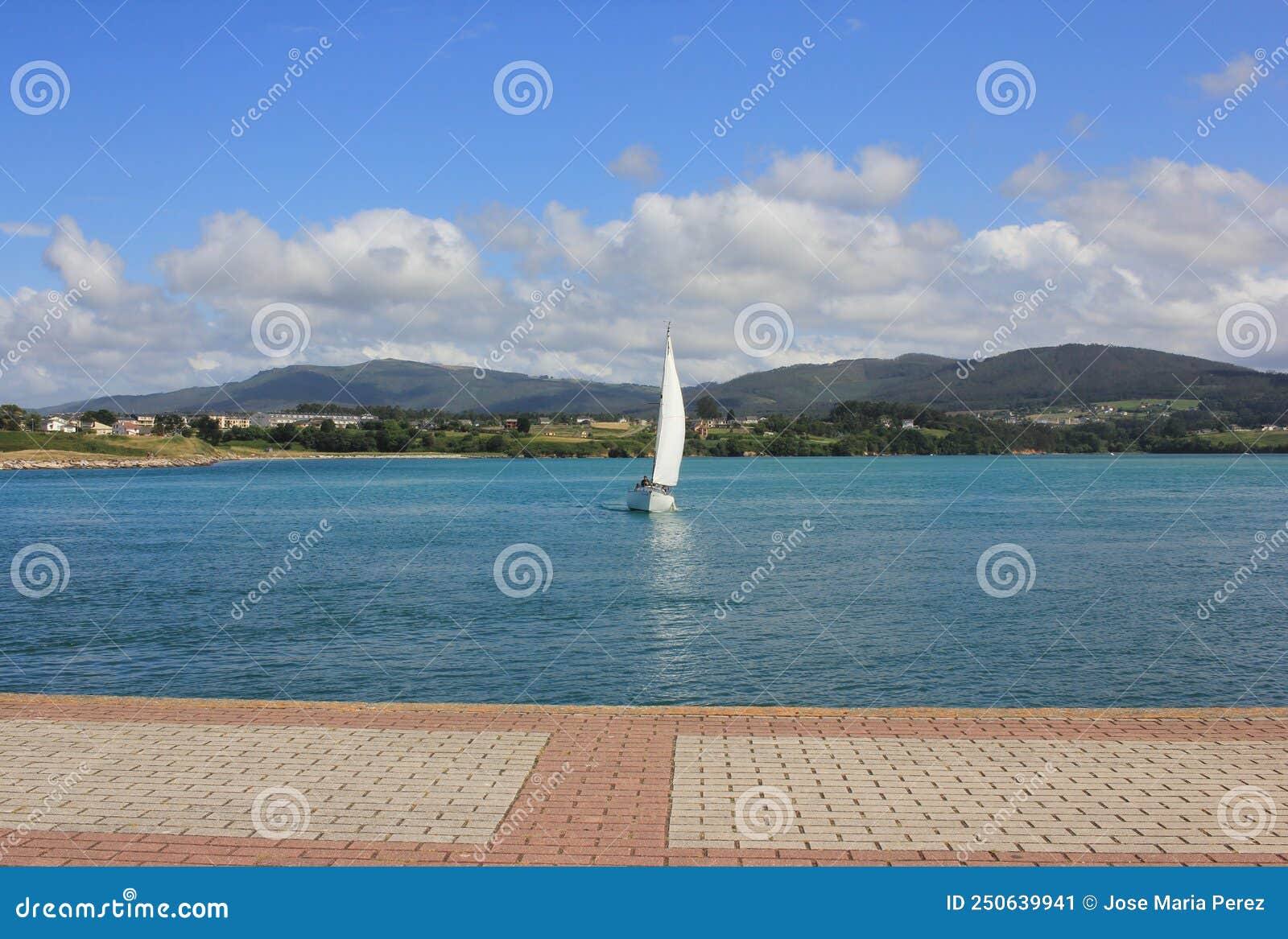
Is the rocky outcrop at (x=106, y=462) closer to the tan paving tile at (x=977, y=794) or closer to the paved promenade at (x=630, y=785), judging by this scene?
the paved promenade at (x=630, y=785)

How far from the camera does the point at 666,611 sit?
28.0 metres

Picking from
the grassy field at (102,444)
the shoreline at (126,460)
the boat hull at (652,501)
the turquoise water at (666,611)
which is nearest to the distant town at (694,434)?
the grassy field at (102,444)

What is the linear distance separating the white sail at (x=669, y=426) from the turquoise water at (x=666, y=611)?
3.17 metres

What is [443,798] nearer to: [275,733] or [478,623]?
[275,733]

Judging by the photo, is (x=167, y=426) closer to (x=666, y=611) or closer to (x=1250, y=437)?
(x=666, y=611)

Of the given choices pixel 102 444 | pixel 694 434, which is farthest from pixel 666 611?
pixel 102 444

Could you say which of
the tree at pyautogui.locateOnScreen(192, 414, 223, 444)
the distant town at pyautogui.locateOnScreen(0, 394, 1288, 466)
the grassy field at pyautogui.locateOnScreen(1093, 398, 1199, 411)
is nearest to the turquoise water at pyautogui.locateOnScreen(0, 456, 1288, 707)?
the grassy field at pyautogui.locateOnScreen(1093, 398, 1199, 411)

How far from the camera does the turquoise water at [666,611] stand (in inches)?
729

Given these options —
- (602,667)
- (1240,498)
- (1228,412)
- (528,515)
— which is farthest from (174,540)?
(1228,412)

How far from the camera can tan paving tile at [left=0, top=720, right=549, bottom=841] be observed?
25.7ft

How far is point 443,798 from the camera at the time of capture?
8398 mm

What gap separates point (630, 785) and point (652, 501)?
56180mm

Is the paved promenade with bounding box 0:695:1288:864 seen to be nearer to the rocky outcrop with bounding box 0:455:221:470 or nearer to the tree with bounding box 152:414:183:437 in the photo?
the rocky outcrop with bounding box 0:455:221:470

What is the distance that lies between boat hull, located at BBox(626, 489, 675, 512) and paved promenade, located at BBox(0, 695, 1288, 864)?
52984 millimetres
